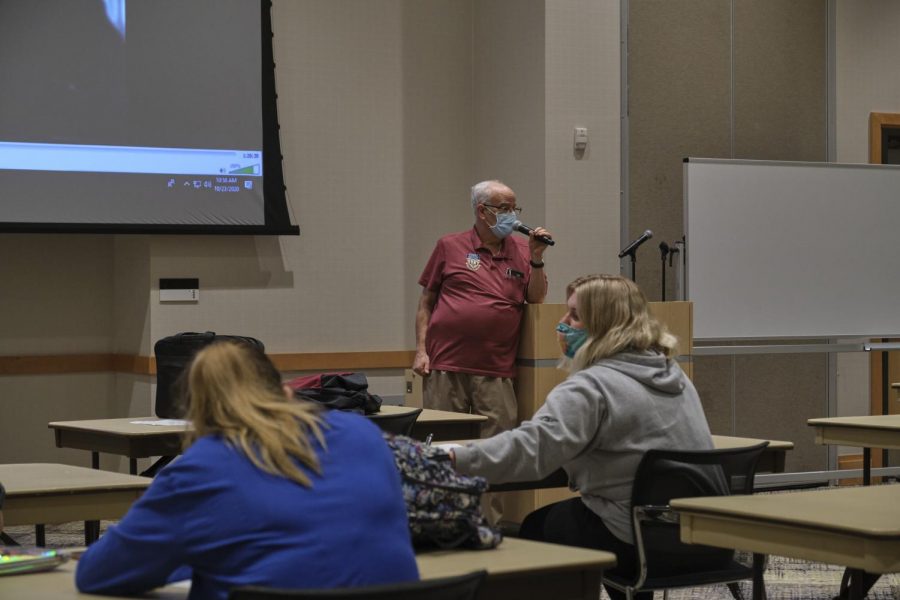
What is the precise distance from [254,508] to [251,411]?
0.56 feet

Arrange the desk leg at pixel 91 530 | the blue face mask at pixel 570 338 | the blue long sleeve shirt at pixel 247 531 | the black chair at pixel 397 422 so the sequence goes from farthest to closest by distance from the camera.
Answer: the black chair at pixel 397 422, the blue face mask at pixel 570 338, the desk leg at pixel 91 530, the blue long sleeve shirt at pixel 247 531

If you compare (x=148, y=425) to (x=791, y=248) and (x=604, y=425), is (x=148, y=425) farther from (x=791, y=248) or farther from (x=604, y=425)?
(x=791, y=248)

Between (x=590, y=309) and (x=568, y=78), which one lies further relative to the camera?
(x=568, y=78)

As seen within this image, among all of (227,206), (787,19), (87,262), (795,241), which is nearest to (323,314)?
(227,206)

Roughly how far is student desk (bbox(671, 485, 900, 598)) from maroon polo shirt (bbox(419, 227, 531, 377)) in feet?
8.62

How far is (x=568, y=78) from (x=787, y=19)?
1.61 m

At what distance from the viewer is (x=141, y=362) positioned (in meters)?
6.41

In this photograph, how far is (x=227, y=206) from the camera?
6.46 m

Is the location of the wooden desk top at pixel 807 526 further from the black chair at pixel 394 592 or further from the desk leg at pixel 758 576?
the black chair at pixel 394 592

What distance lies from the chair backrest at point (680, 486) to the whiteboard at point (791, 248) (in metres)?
3.46

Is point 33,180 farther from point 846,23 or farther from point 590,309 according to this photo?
point 846,23

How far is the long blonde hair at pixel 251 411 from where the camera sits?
185 centimetres

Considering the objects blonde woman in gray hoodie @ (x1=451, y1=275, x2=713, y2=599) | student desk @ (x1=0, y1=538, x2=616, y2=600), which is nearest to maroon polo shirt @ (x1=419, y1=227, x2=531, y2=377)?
blonde woman in gray hoodie @ (x1=451, y1=275, x2=713, y2=599)

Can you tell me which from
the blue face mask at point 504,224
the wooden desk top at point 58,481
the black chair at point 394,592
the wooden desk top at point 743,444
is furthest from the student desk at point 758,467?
the black chair at point 394,592
